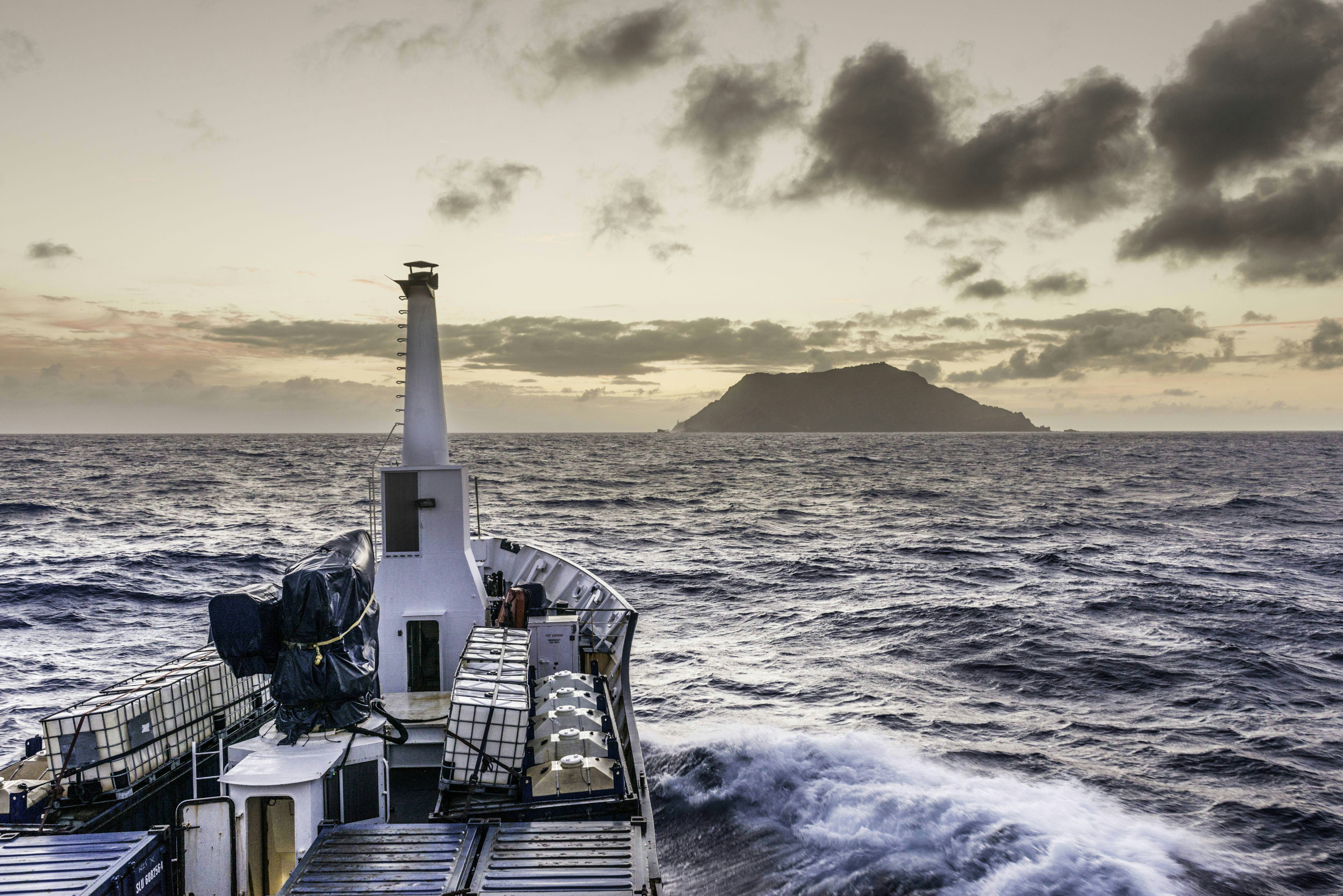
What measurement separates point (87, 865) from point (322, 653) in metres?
2.92

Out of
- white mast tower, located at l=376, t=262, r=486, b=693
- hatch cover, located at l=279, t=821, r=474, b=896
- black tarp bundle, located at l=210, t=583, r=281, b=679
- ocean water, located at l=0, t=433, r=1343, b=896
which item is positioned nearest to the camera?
hatch cover, located at l=279, t=821, r=474, b=896

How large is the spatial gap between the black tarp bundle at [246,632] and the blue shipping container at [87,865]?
193cm

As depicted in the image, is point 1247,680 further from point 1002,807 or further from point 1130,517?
point 1130,517

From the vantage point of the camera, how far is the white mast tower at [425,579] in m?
15.4

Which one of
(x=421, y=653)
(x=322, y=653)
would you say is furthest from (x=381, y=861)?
(x=421, y=653)

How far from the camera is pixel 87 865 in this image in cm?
791

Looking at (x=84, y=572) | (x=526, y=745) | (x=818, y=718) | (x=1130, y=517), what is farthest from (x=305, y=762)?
(x=1130, y=517)

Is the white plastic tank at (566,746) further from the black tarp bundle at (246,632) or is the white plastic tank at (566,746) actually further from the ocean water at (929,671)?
the ocean water at (929,671)

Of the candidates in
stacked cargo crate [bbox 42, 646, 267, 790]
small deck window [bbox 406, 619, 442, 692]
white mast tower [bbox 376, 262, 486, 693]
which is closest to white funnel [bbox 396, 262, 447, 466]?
white mast tower [bbox 376, 262, 486, 693]

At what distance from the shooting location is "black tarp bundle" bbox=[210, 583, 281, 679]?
9438 mm

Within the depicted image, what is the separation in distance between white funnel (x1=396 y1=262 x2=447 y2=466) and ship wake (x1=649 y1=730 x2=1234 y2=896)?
9.29m

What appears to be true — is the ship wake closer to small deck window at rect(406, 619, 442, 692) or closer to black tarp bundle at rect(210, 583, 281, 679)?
small deck window at rect(406, 619, 442, 692)

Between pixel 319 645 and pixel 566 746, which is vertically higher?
pixel 319 645

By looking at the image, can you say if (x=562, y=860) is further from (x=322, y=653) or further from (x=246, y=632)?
(x=246, y=632)
